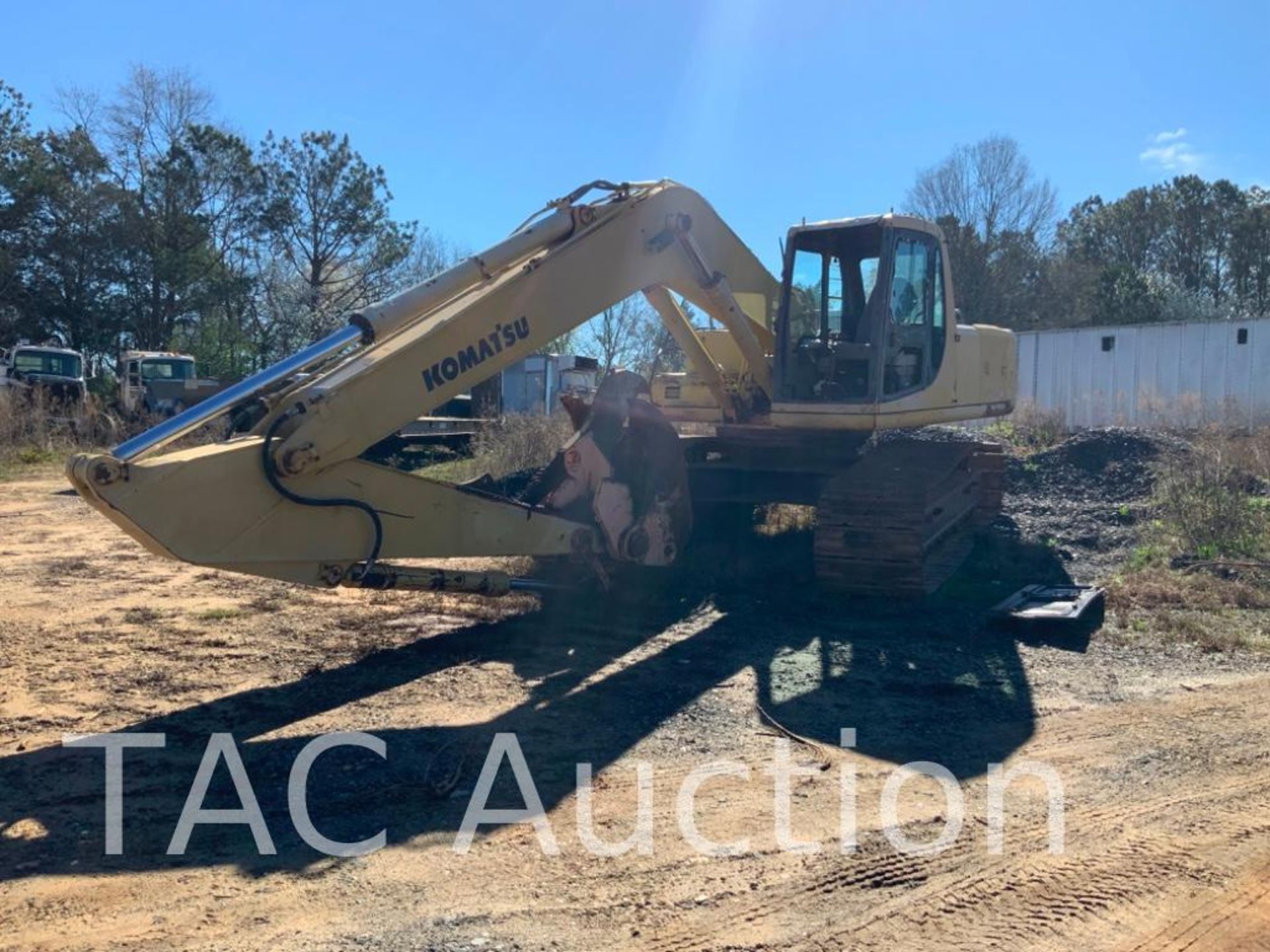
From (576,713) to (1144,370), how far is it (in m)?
22.7

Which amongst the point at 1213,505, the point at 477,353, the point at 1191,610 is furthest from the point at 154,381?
the point at 1191,610

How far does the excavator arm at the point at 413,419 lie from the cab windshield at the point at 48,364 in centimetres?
2422

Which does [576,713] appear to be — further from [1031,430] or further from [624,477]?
[1031,430]

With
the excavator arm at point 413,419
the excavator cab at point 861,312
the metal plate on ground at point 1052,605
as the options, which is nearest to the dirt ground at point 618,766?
the metal plate on ground at point 1052,605

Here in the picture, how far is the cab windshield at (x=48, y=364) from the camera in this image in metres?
27.2

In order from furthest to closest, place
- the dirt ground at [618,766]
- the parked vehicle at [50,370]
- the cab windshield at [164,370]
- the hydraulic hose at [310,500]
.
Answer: the cab windshield at [164,370] < the parked vehicle at [50,370] < the hydraulic hose at [310,500] < the dirt ground at [618,766]

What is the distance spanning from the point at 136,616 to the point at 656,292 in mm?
4763

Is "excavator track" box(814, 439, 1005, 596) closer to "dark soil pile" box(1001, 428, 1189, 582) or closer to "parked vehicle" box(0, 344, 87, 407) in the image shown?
"dark soil pile" box(1001, 428, 1189, 582)

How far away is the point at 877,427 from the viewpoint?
876cm

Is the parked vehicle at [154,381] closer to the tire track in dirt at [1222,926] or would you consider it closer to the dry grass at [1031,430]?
the dry grass at [1031,430]

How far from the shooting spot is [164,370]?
28.1 metres

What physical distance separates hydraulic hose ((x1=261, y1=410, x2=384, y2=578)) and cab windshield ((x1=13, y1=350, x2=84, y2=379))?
25250mm

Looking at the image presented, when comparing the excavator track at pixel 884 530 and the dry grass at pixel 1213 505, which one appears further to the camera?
the dry grass at pixel 1213 505

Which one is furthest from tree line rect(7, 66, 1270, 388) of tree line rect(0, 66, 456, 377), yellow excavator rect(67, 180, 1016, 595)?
yellow excavator rect(67, 180, 1016, 595)
